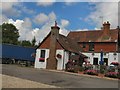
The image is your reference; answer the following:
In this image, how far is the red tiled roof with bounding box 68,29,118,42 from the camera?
138ft

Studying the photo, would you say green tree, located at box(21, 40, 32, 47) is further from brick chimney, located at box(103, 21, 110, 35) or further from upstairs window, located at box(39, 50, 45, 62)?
upstairs window, located at box(39, 50, 45, 62)

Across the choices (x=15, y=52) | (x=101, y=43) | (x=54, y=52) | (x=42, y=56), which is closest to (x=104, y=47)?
(x=101, y=43)

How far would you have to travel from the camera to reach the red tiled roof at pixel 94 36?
138ft

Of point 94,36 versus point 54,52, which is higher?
point 94,36

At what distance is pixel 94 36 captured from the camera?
44906 millimetres

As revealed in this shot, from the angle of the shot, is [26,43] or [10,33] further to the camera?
[10,33]

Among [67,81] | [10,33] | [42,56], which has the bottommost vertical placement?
[67,81]

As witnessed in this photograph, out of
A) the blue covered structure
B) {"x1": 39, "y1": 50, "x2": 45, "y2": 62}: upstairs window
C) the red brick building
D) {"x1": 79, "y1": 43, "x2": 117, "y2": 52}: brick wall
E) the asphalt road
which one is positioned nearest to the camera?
the asphalt road

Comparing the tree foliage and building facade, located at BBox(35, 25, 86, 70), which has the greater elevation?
the tree foliage

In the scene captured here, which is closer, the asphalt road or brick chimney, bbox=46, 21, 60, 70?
the asphalt road

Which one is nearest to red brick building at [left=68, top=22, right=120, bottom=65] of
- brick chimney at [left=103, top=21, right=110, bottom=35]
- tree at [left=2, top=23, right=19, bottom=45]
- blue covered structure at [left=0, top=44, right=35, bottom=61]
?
brick chimney at [left=103, top=21, right=110, bottom=35]

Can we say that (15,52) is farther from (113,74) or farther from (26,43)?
(26,43)

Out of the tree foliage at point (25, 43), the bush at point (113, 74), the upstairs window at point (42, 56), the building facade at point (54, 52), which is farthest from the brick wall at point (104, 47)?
the tree foliage at point (25, 43)

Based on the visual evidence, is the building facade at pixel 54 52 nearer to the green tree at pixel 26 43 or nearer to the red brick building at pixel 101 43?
the red brick building at pixel 101 43
